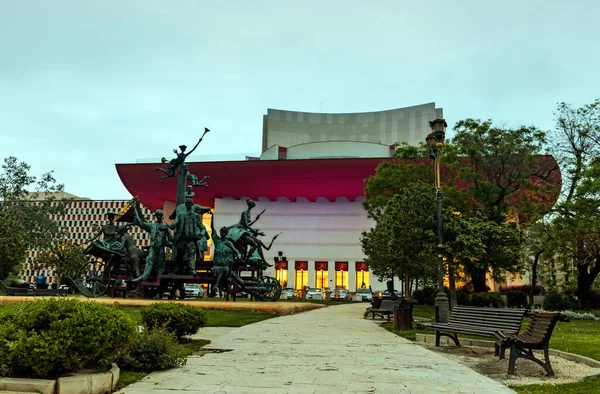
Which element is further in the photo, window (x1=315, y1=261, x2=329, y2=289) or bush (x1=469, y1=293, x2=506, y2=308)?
window (x1=315, y1=261, x2=329, y2=289)

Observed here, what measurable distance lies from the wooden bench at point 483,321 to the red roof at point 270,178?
42.7 metres

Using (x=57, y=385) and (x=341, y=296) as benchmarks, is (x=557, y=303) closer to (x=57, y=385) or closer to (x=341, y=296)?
(x=341, y=296)

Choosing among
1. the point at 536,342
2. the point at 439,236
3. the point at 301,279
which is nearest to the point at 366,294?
the point at 301,279

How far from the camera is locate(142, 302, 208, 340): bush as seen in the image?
28.2ft

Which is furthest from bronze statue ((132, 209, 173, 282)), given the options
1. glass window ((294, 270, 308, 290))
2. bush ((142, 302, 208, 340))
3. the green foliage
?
glass window ((294, 270, 308, 290))

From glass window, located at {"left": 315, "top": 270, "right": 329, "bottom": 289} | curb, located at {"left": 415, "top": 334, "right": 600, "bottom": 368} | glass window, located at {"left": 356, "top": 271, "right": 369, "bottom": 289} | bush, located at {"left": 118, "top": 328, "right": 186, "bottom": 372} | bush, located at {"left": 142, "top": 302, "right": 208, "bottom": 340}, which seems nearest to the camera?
bush, located at {"left": 118, "top": 328, "right": 186, "bottom": 372}

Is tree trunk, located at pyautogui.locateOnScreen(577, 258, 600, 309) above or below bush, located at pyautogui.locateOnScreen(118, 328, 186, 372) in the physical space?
above

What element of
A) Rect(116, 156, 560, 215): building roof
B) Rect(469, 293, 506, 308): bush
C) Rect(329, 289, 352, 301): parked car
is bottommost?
Rect(329, 289, 352, 301): parked car

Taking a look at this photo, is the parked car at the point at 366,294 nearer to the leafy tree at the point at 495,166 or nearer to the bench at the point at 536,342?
the leafy tree at the point at 495,166

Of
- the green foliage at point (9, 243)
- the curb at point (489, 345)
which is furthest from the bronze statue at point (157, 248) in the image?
the green foliage at point (9, 243)

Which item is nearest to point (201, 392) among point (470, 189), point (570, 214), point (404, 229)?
point (404, 229)

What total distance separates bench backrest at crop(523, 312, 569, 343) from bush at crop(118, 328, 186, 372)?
17.6ft

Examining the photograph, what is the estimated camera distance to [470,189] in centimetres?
2753

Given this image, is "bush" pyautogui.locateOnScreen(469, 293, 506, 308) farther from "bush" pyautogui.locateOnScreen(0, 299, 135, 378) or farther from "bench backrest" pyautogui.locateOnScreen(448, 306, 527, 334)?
"bush" pyautogui.locateOnScreen(0, 299, 135, 378)
